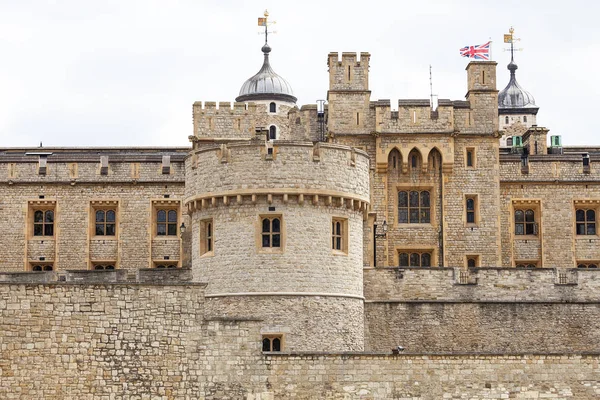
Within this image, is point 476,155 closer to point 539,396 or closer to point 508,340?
point 508,340

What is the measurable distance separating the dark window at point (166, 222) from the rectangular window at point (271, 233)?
625 inches

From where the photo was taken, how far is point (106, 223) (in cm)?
4684

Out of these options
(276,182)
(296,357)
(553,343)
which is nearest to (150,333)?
(296,357)

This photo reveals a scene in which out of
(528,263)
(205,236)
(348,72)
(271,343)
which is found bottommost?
(271,343)

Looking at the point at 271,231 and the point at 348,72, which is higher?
the point at 348,72

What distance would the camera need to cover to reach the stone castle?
94.6 feet

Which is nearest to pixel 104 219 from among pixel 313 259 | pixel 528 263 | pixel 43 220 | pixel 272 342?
pixel 43 220

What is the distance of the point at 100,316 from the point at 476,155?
885 inches

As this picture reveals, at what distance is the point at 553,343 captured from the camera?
3553 centimetres

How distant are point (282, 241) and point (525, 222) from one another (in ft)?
64.6

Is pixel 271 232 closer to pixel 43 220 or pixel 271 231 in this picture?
pixel 271 231

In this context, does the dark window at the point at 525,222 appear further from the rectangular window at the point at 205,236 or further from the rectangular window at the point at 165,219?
the rectangular window at the point at 205,236

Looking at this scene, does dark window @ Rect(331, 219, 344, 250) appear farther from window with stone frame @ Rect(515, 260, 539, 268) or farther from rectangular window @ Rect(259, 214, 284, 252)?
window with stone frame @ Rect(515, 260, 539, 268)

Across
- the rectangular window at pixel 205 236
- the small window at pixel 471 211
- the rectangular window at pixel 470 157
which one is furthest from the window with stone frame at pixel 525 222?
the rectangular window at pixel 205 236
